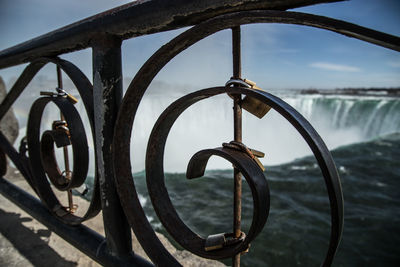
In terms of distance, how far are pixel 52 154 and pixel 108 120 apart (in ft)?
1.62

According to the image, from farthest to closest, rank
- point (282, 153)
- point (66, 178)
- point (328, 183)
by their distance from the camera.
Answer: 1. point (282, 153)
2. point (66, 178)
3. point (328, 183)

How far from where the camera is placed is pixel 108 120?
808 millimetres

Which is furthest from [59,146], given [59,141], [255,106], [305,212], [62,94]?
[305,212]

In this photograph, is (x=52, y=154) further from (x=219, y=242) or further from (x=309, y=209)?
(x=309, y=209)

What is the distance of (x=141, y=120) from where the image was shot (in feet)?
44.5

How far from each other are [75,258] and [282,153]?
14559mm

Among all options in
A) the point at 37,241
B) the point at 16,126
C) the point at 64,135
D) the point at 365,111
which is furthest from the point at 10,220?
the point at 365,111

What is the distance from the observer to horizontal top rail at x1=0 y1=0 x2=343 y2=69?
0.52 m

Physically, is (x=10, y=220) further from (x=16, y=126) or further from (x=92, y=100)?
(x=16, y=126)

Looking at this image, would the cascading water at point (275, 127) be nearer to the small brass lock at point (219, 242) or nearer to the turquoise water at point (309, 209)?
the turquoise water at point (309, 209)

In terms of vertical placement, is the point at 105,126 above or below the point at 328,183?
above

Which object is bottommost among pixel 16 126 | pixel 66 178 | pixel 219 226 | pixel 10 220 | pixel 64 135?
pixel 219 226

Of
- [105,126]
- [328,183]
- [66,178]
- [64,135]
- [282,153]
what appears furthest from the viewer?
[282,153]

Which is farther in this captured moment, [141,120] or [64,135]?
[141,120]
